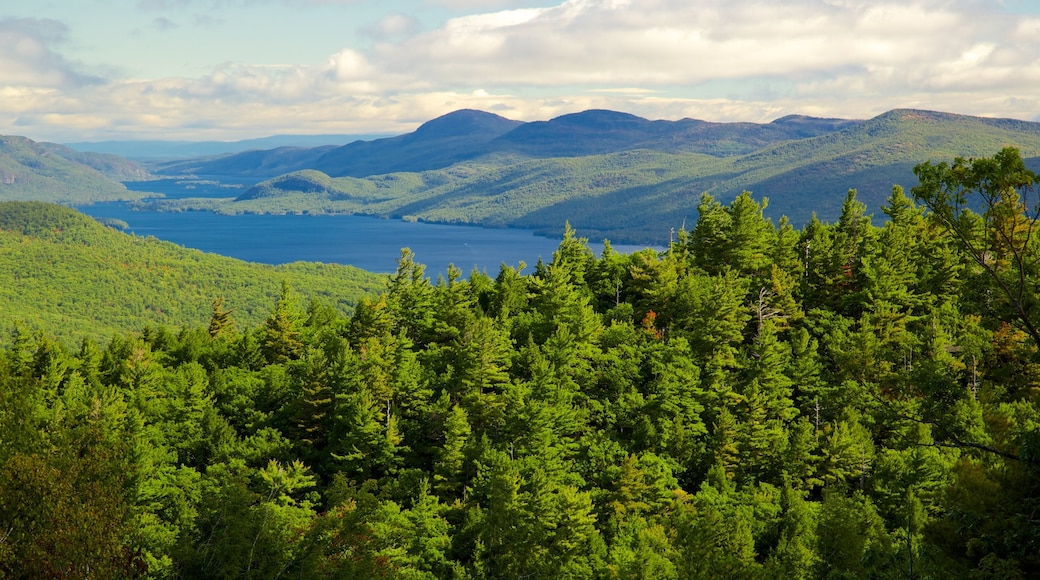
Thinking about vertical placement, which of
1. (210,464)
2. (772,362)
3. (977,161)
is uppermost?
(977,161)

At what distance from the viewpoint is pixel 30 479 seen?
75.0 ft

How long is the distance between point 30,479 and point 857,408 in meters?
53.3

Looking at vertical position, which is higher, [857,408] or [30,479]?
[30,479]

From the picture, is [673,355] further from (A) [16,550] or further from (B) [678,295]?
(A) [16,550]

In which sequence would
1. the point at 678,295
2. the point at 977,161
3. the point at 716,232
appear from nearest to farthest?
the point at 977,161 < the point at 678,295 < the point at 716,232

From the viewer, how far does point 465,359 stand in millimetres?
60594

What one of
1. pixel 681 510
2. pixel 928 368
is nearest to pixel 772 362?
pixel 928 368

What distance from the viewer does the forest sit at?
23.9 m

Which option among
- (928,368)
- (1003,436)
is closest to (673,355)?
(928,368)

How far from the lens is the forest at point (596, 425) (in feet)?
78.4

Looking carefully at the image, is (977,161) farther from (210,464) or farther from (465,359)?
(210,464)

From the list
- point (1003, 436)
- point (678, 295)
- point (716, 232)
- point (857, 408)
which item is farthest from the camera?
point (716, 232)

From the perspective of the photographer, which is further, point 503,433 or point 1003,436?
point 503,433

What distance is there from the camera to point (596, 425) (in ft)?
201
